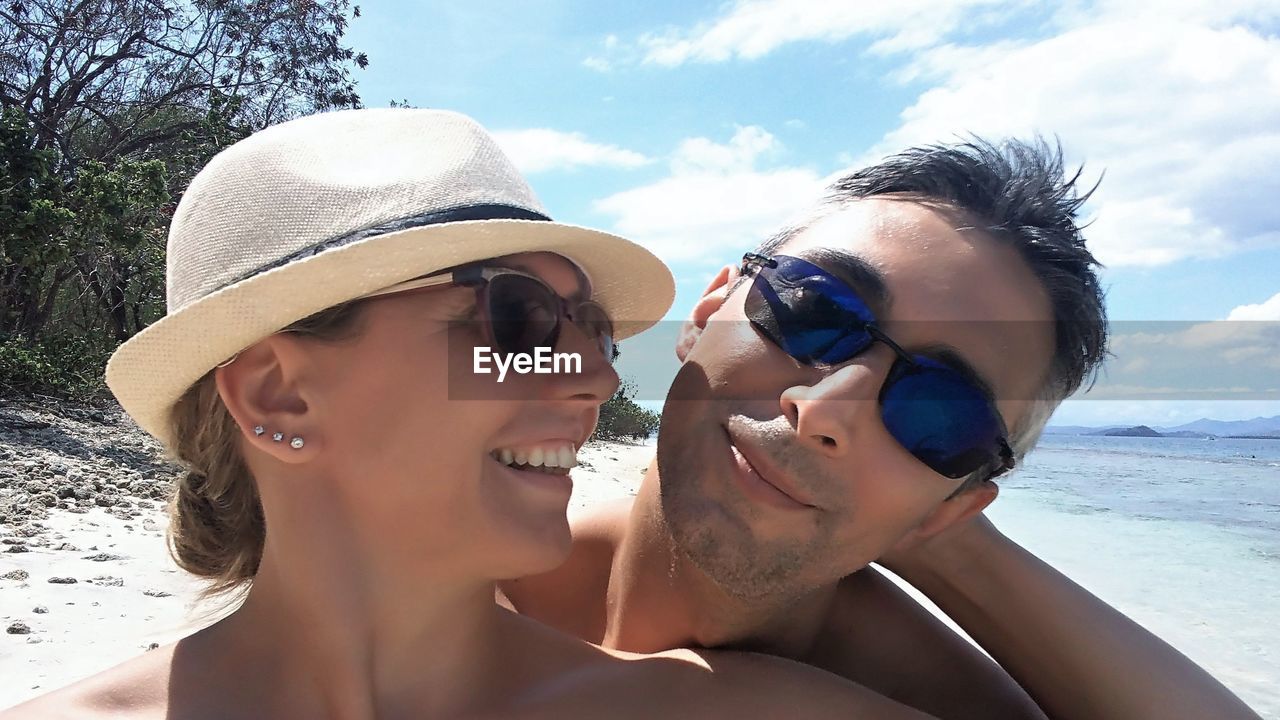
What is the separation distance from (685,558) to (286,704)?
973 mm

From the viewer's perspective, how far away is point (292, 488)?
1639 mm

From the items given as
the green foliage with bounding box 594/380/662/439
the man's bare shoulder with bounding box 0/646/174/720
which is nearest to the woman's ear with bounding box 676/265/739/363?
the man's bare shoulder with bounding box 0/646/174/720

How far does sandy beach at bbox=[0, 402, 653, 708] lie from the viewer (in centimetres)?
343

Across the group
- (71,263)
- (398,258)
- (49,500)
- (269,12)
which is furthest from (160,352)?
(269,12)

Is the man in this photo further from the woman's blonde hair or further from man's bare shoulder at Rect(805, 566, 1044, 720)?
the woman's blonde hair

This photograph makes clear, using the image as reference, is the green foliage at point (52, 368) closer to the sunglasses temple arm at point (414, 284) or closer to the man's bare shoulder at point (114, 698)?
the man's bare shoulder at point (114, 698)

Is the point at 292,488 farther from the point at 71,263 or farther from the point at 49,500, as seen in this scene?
the point at 71,263

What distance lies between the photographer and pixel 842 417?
75.2 inches

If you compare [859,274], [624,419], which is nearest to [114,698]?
[859,274]

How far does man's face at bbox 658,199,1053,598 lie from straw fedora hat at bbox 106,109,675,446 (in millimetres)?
593

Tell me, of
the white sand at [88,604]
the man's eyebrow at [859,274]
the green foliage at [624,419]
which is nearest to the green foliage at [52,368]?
the white sand at [88,604]

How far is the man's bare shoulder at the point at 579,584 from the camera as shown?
2635 millimetres

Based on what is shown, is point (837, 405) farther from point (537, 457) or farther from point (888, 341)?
point (537, 457)

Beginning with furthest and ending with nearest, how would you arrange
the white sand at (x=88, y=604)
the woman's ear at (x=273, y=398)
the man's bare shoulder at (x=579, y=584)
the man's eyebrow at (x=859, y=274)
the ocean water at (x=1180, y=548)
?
the ocean water at (x=1180, y=548)
the white sand at (x=88, y=604)
the man's bare shoulder at (x=579, y=584)
the man's eyebrow at (x=859, y=274)
the woman's ear at (x=273, y=398)
